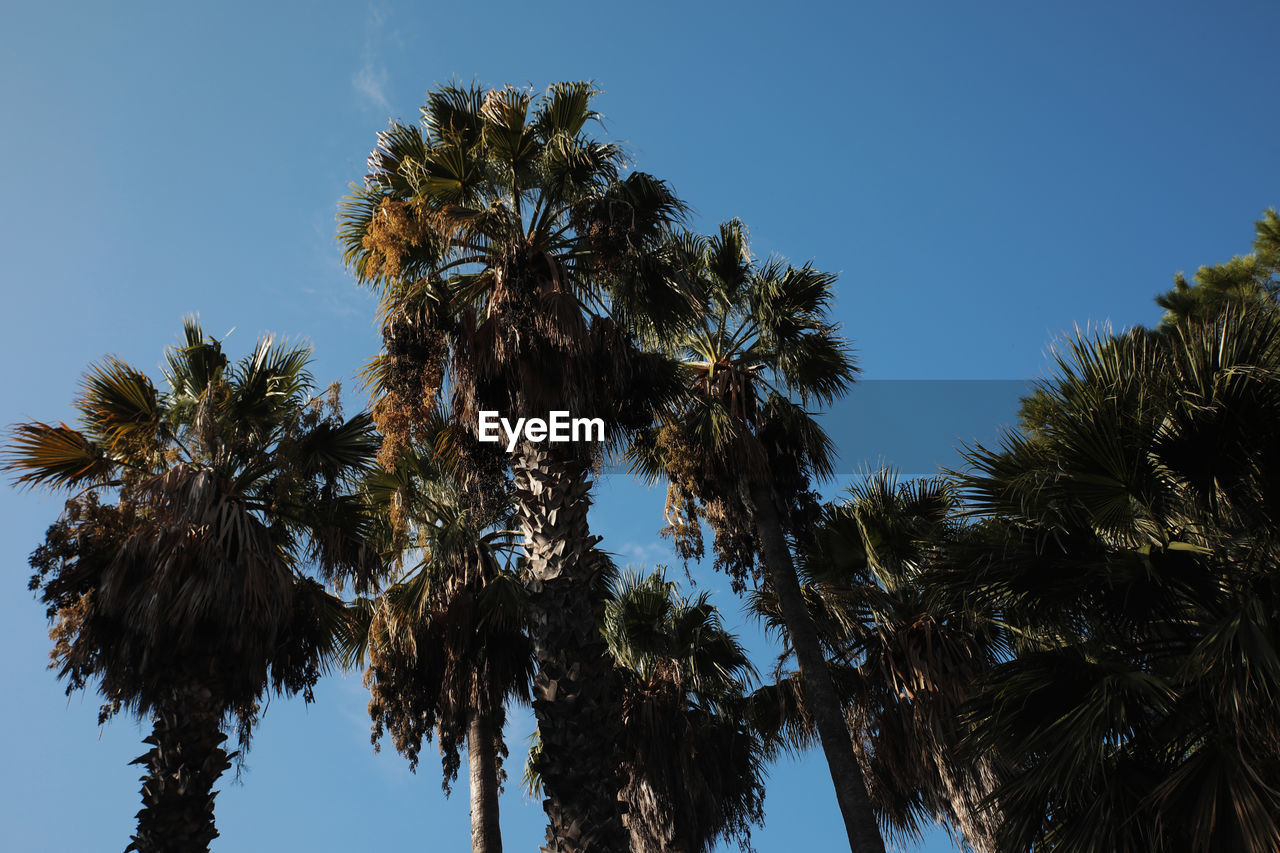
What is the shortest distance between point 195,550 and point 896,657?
8799 millimetres

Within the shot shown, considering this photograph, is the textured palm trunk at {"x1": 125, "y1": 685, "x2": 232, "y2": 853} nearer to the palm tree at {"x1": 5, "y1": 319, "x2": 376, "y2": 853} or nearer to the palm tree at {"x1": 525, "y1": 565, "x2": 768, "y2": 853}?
the palm tree at {"x1": 5, "y1": 319, "x2": 376, "y2": 853}

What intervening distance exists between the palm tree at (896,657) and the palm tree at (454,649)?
4012 millimetres

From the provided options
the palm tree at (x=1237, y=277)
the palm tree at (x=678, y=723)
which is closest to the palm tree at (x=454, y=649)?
the palm tree at (x=678, y=723)

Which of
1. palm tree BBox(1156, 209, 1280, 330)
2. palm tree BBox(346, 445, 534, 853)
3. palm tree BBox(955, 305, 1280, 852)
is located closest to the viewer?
palm tree BBox(955, 305, 1280, 852)

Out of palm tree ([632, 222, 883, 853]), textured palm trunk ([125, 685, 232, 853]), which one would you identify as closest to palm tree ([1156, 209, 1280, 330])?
palm tree ([632, 222, 883, 853])

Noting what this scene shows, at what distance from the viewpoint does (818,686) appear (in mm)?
11805

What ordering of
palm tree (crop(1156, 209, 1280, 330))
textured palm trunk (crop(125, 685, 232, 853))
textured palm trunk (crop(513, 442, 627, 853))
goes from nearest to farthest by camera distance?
textured palm trunk (crop(513, 442, 627, 853)), textured palm trunk (crop(125, 685, 232, 853)), palm tree (crop(1156, 209, 1280, 330))

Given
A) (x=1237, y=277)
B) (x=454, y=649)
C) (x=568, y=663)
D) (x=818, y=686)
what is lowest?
(x=568, y=663)

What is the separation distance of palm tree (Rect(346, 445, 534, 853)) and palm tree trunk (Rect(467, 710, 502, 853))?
0.05 ft

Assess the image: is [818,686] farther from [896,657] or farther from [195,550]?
[195,550]

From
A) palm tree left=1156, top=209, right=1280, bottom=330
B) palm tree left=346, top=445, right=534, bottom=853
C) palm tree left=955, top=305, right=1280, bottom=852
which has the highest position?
palm tree left=1156, top=209, right=1280, bottom=330

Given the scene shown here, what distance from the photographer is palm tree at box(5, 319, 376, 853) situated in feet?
32.4

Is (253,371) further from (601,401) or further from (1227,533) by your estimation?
(1227,533)

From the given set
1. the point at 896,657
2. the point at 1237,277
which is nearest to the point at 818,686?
the point at 896,657
